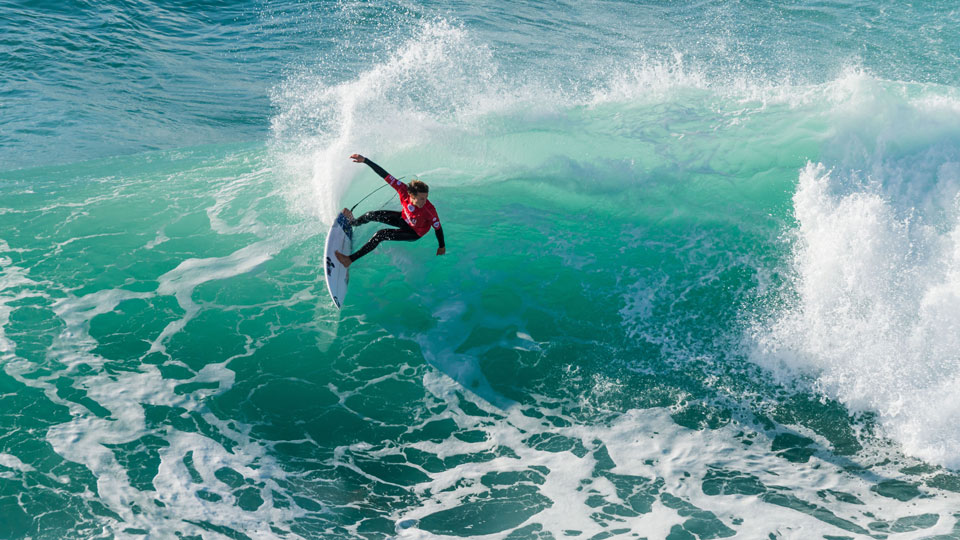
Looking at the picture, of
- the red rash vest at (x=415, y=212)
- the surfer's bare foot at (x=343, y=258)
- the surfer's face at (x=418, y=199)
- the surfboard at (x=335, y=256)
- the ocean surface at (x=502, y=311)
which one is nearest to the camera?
the ocean surface at (x=502, y=311)

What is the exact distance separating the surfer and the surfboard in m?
0.11

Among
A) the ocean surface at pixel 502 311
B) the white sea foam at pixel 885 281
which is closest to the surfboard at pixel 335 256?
the ocean surface at pixel 502 311

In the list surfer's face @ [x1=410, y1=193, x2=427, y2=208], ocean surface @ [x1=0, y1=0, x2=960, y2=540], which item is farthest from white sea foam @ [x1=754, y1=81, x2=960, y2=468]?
surfer's face @ [x1=410, y1=193, x2=427, y2=208]

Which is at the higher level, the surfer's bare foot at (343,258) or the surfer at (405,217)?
the surfer at (405,217)

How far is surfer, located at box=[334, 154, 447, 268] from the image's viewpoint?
7.97 m

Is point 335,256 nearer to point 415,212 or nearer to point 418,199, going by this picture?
point 415,212

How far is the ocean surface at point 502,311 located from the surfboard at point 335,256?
0.99 ft

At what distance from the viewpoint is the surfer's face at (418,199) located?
7.95 metres

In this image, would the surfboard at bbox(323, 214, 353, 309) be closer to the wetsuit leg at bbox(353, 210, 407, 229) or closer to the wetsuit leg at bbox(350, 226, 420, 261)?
the wetsuit leg at bbox(350, 226, 420, 261)

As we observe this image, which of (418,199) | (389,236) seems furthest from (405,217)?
(418,199)

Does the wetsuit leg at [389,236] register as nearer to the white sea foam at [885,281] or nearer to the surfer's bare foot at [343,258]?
the surfer's bare foot at [343,258]

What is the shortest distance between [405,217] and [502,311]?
184 centimetres

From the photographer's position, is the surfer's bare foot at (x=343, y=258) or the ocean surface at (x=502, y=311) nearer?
the ocean surface at (x=502, y=311)

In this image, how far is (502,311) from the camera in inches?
351
